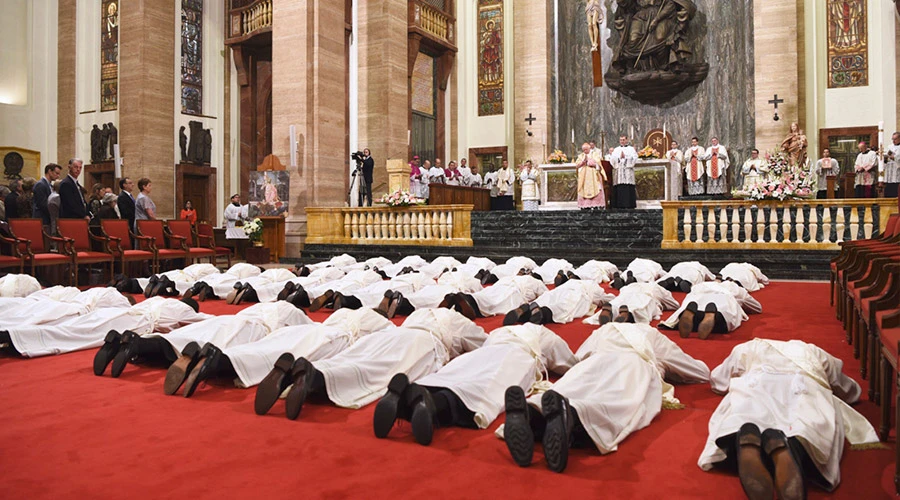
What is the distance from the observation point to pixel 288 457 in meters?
2.61

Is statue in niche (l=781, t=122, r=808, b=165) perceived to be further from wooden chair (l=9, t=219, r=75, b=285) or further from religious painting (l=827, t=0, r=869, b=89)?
wooden chair (l=9, t=219, r=75, b=285)

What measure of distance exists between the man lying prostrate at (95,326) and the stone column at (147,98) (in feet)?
40.9

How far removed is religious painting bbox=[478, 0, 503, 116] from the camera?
768 inches

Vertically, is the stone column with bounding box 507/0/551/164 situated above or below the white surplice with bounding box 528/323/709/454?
above

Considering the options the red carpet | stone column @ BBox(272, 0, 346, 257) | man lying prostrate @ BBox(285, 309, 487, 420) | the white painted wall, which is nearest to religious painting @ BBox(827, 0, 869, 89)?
stone column @ BBox(272, 0, 346, 257)

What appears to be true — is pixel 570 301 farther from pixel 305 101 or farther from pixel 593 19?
pixel 593 19

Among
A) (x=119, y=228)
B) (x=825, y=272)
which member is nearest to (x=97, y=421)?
(x=119, y=228)

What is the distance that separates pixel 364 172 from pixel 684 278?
334 inches

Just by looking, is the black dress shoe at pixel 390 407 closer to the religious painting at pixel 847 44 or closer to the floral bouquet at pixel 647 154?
the floral bouquet at pixel 647 154

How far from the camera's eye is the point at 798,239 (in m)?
9.97

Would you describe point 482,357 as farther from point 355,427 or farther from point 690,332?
point 690,332

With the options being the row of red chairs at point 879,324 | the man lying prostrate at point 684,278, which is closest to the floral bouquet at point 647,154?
the man lying prostrate at point 684,278

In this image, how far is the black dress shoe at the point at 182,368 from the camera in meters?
3.51

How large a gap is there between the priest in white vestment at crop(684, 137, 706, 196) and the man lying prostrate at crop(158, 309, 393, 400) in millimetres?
13303
